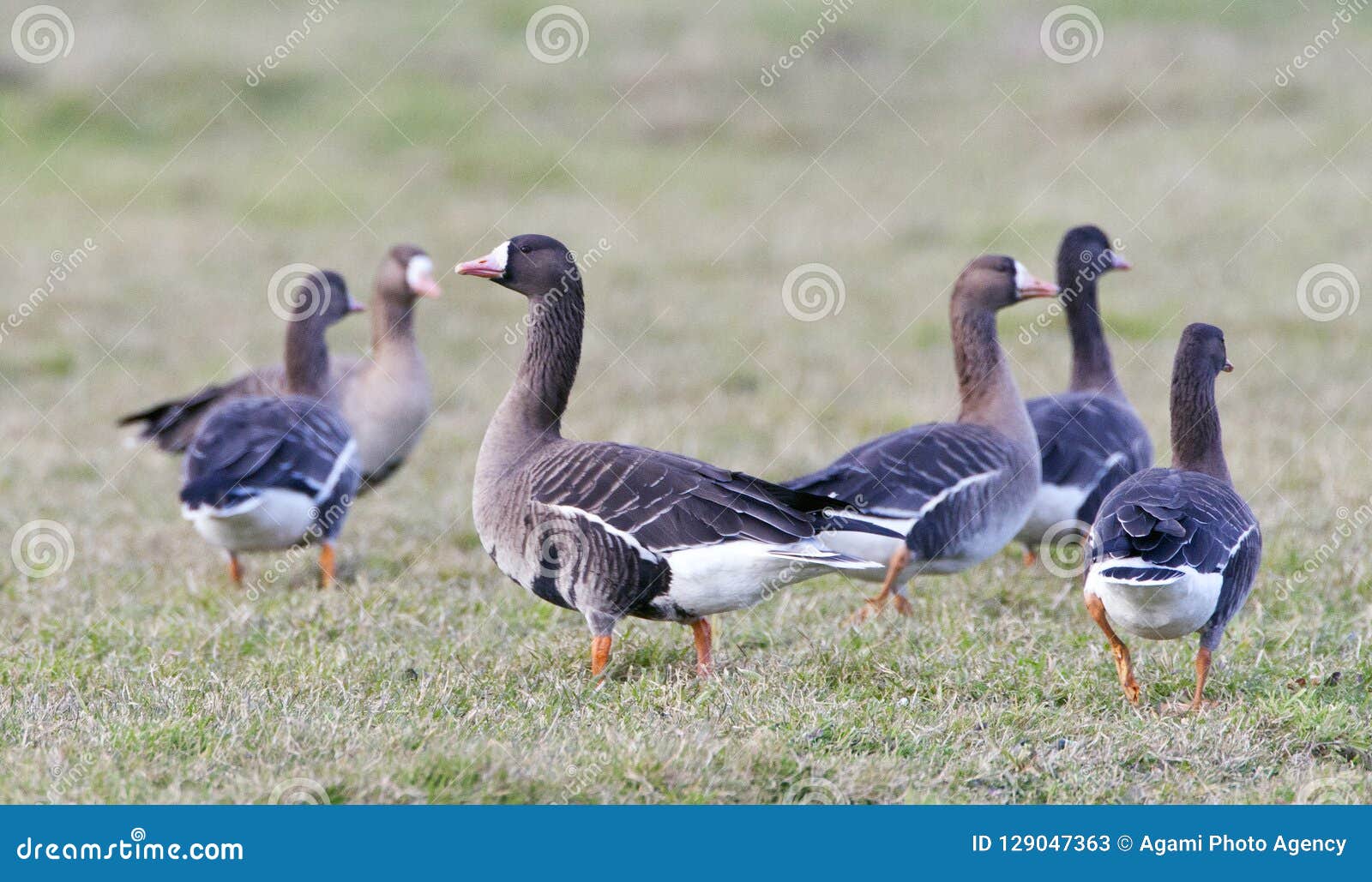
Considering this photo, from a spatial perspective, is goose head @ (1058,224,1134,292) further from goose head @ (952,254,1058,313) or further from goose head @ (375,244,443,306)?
goose head @ (375,244,443,306)

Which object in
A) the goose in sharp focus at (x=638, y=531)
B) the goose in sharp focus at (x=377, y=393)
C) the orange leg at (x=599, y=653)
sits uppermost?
the goose in sharp focus at (x=377, y=393)

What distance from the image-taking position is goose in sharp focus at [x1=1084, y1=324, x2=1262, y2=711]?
15.2 feet

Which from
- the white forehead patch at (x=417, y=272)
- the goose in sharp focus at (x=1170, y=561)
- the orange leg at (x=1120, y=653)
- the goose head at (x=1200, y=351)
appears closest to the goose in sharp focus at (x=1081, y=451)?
the goose head at (x=1200, y=351)

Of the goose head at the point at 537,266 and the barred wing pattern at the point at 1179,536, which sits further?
the goose head at the point at 537,266

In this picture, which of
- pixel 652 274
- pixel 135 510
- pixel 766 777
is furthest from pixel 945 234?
pixel 766 777

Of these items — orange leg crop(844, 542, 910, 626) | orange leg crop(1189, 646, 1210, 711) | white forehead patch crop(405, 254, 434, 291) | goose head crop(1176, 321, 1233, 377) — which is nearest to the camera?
orange leg crop(1189, 646, 1210, 711)

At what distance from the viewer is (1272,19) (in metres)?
25.6

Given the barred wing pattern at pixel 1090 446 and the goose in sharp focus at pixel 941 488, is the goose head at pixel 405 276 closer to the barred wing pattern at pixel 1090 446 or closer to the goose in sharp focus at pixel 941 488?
the goose in sharp focus at pixel 941 488

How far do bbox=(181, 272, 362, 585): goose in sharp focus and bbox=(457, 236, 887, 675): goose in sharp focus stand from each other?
5.47 feet

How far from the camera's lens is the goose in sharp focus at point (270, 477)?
688 cm

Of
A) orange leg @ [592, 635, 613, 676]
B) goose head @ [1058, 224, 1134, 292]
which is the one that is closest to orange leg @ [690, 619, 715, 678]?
orange leg @ [592, 635, 613, 676]

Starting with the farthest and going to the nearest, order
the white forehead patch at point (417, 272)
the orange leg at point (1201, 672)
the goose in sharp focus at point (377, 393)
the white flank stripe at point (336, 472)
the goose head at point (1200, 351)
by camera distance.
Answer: the white forehead patch at point (417, 272) → the goose in sharp focus at point (377, 393) → the white flank stripe at point (336, 472) → the goose head at point (1200, 351) → the orange leg at point (1201, 672)

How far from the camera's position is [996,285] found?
23.9 feet

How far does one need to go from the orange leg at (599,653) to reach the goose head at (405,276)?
460 cm
